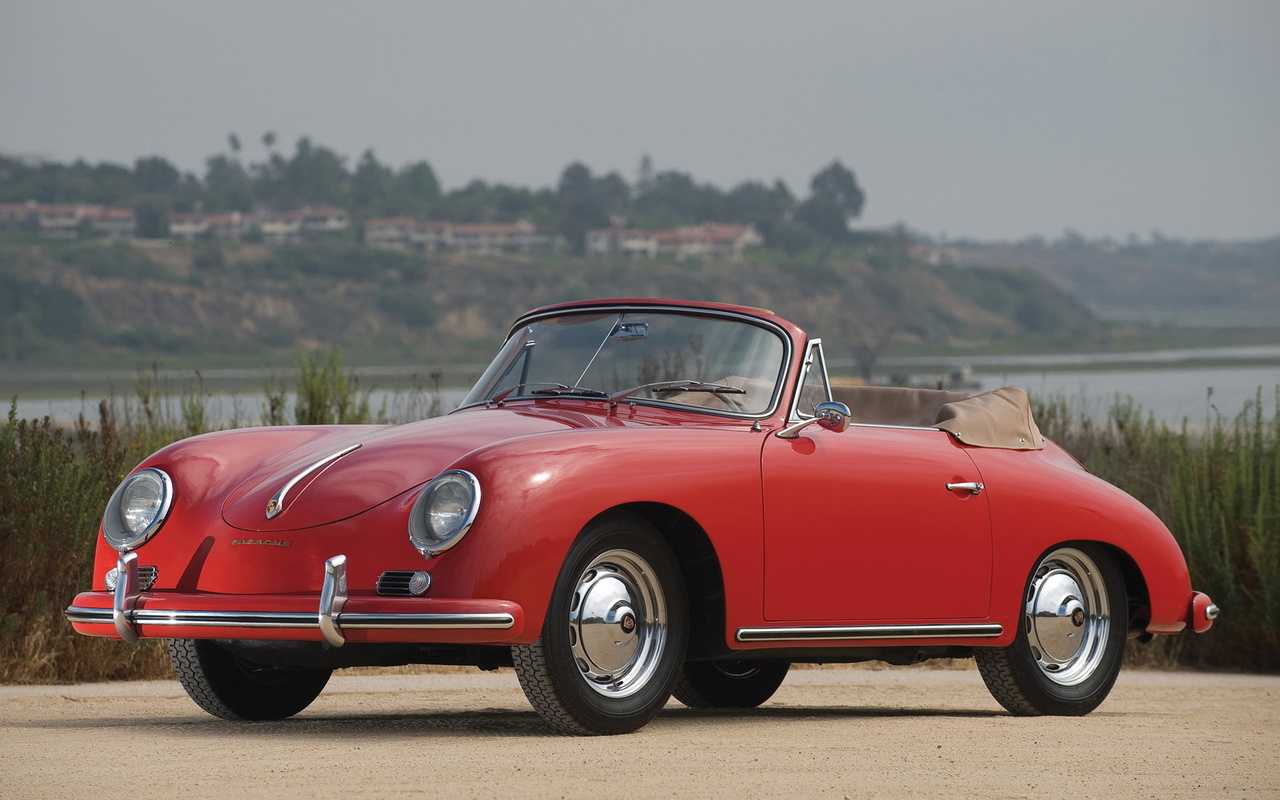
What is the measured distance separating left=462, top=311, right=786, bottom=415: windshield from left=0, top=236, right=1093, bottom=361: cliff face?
96070 mm

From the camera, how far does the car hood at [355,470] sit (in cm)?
603

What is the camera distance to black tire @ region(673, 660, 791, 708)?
8.12 meters

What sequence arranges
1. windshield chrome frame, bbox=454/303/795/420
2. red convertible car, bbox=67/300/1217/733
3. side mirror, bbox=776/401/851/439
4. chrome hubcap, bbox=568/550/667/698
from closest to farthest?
1. red convertible car, bbox=67/300/1217/733
2. chrome hubcap, bbox=568/550/667/698
3. side mirror, bbox=776/401/851/439
4. windshield chrome frame, bbox=454/303/795/420

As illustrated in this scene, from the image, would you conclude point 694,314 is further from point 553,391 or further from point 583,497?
point 583,497

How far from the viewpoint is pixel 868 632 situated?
6.88m

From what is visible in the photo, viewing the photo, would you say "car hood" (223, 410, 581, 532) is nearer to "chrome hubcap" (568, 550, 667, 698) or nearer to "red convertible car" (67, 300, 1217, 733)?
"red convertible car" (67, 300, 1217, 733)

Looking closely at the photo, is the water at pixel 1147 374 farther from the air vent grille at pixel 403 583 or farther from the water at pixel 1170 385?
the air vent grille at pixel 403 583

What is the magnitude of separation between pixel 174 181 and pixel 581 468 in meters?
184

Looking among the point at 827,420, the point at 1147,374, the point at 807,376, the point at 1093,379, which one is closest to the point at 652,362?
the point at 807,376

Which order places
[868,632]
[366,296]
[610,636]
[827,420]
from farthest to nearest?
[366,296] → [827,420] → [868,632] → [610,636]

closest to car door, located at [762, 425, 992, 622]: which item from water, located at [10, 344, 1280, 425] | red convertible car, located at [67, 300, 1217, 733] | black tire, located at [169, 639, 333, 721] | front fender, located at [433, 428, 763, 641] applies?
red convertible car, located at [67, 300, 1217, 733]

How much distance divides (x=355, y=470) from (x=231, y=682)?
143cm

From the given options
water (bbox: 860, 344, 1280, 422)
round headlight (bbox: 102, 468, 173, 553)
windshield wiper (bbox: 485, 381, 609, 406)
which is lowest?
water (bbox: 860, 344, 1280, 422)

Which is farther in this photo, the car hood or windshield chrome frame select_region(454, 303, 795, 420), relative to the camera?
windshield chrome frame select_region(454, 303, 795, 420)
